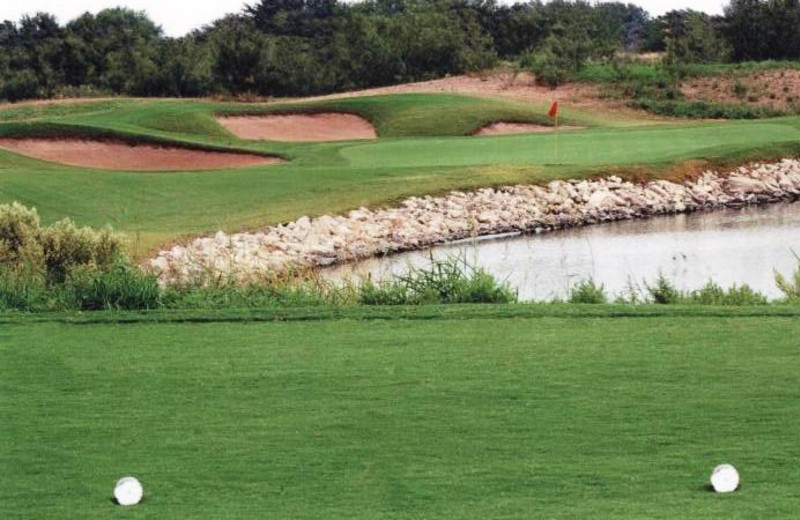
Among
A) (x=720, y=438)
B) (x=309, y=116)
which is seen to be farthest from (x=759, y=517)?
(x=309, y=116)

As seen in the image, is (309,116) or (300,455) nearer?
(300,455)

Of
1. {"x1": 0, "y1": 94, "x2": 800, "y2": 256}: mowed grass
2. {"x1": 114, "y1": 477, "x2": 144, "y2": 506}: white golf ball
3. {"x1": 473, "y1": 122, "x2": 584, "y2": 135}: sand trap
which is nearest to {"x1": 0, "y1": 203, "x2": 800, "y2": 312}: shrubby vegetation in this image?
{"x1": 114, "y1": 477, "x2": 144, "y2": 506}: white golf ball

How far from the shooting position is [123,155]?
117 feet

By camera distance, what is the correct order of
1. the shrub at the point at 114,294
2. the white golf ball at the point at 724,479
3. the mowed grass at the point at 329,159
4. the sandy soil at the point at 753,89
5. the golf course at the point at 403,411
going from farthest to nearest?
the sandy soil at the point at 753,89, the mowed grass at the point at 329,159, the shrub at the point at 114,294, the golf course at the point at 403,411, the white golf ball at the point at 724,479

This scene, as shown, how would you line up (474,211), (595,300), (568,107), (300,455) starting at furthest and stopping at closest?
(568,107)
(474,211)
(595,300)
(300,455)

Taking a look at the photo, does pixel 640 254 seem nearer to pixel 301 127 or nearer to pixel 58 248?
pixel 58 248

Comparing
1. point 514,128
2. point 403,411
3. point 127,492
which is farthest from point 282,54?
point 127,492

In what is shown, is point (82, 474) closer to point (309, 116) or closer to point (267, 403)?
point (267, 403)

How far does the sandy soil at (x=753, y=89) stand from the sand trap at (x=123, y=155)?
67.5 feet

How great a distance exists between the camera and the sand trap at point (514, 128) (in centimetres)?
4262

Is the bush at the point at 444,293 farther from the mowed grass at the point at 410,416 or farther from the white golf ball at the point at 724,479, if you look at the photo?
the white golf ball at the point at 724,479

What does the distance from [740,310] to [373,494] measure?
494 centimetres

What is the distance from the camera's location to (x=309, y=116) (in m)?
45.2

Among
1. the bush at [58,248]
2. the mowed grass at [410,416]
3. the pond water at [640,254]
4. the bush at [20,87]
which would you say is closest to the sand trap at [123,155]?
the pond water at [640,254]
